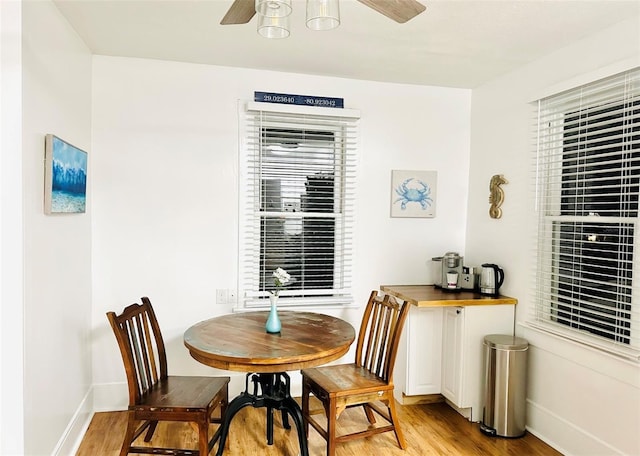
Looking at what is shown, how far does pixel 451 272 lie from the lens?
3646 millimetres

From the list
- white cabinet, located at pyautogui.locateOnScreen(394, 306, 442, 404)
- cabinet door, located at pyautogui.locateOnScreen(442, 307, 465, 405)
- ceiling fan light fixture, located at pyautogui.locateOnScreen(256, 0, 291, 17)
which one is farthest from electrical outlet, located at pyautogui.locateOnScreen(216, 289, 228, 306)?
ceiling fan light fixture, located at pyautogui.locateOnScreen(256, 0, 291, 17)

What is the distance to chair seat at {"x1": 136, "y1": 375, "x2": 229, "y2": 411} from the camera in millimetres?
2400

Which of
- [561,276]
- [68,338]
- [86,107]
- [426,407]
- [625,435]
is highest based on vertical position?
[86,107]

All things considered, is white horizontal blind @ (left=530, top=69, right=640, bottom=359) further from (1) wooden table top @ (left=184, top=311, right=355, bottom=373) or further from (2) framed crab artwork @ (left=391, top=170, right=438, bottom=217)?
(1) wooden table top @ (left=184, top=311, right=355, bottom=373)

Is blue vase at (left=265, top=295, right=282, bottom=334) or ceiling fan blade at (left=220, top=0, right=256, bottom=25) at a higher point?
ceiling fan blade at (left=220, top=0, right=256, bottom=25)

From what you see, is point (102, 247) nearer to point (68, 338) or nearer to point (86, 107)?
point (68, 338)

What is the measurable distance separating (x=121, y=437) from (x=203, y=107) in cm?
239

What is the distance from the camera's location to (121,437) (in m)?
2.97

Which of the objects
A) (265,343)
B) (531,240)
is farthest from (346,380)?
(531,240)

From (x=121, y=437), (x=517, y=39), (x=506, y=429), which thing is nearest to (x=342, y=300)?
A: (x=506, y=429)

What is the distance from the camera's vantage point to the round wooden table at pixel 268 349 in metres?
2.34

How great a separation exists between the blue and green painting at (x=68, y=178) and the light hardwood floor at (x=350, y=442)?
150cm

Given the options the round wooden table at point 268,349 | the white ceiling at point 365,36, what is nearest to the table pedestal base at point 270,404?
the round wooden table at point 268,349

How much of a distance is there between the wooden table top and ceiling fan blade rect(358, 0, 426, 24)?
1666mm
